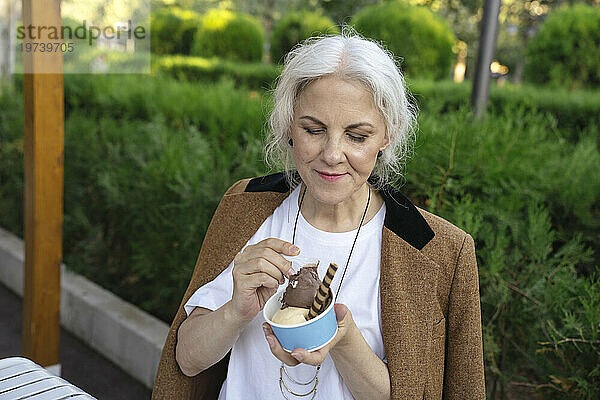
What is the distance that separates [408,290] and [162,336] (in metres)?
1.96

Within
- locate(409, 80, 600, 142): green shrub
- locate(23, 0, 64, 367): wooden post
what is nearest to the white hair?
locate(23, 0, 64, 367): wooden post

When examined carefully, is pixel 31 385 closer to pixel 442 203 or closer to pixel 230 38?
pixel 442 203

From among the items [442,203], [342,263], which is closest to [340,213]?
[342,263]

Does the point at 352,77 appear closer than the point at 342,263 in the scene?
Yes

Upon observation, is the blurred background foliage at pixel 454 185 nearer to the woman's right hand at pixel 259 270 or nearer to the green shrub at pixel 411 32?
the woman's right hand at pixel 259 270

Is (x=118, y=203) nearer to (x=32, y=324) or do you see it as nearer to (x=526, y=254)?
(x=32, y=324)

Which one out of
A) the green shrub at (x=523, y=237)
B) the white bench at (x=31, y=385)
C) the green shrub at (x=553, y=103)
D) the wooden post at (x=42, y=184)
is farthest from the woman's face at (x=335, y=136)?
the green shrub at (x=553, y=103)

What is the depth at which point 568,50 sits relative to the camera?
7523 mm

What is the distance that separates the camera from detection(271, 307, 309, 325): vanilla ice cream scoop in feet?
4.77

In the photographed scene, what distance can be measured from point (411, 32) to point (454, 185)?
606 cm

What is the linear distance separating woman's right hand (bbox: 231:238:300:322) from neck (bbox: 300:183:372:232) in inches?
14.3

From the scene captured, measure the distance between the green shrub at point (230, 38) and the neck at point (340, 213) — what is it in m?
12.0

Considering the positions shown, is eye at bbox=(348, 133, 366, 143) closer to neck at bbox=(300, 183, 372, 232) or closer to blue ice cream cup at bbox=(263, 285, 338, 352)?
neck at bbox=(300, 183, 372, 232)

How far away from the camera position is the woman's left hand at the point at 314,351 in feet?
4.70
